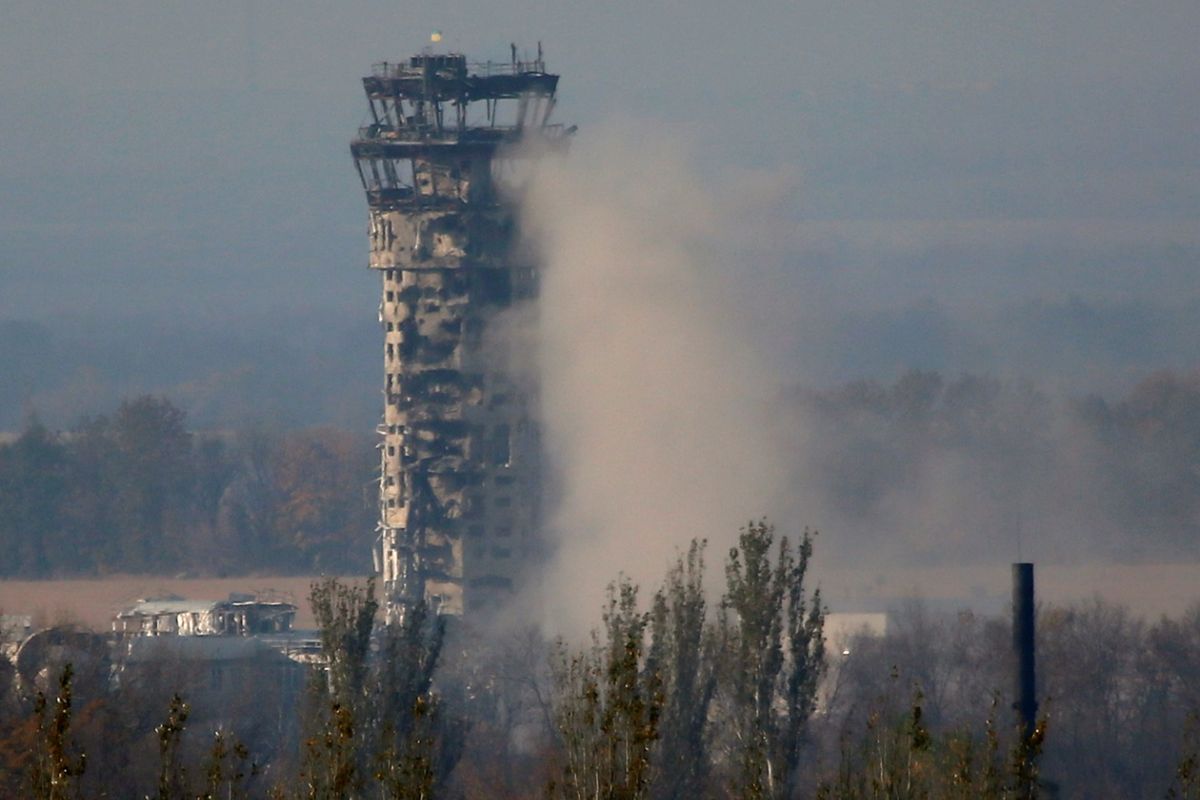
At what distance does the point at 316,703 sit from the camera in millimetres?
61344

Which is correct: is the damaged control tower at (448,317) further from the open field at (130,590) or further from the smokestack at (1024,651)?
the smokestack at (1024,651)

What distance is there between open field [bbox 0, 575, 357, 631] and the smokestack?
66517 mm

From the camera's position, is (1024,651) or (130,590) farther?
(130,590)

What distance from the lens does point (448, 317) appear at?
118375 mm

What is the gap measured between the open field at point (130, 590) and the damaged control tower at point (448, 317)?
11127 millimetres

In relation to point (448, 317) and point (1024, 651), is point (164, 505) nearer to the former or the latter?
point (448, 317)

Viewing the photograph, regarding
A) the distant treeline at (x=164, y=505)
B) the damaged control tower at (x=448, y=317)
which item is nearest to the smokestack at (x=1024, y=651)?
the damaged control tower at (x=448, y=317)

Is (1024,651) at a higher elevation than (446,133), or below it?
below

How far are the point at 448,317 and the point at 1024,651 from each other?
5746cm

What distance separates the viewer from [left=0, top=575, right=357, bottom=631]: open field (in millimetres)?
133750

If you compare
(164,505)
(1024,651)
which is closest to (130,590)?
(164,505)

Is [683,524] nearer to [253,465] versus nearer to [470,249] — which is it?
[470,249]

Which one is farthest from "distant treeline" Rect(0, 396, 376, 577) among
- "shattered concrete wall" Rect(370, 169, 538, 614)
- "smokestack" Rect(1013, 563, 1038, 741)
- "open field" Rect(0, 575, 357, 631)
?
"smokestack" Rect(1013, 563, 1038, 741)

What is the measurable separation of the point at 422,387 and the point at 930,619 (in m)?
24.1
